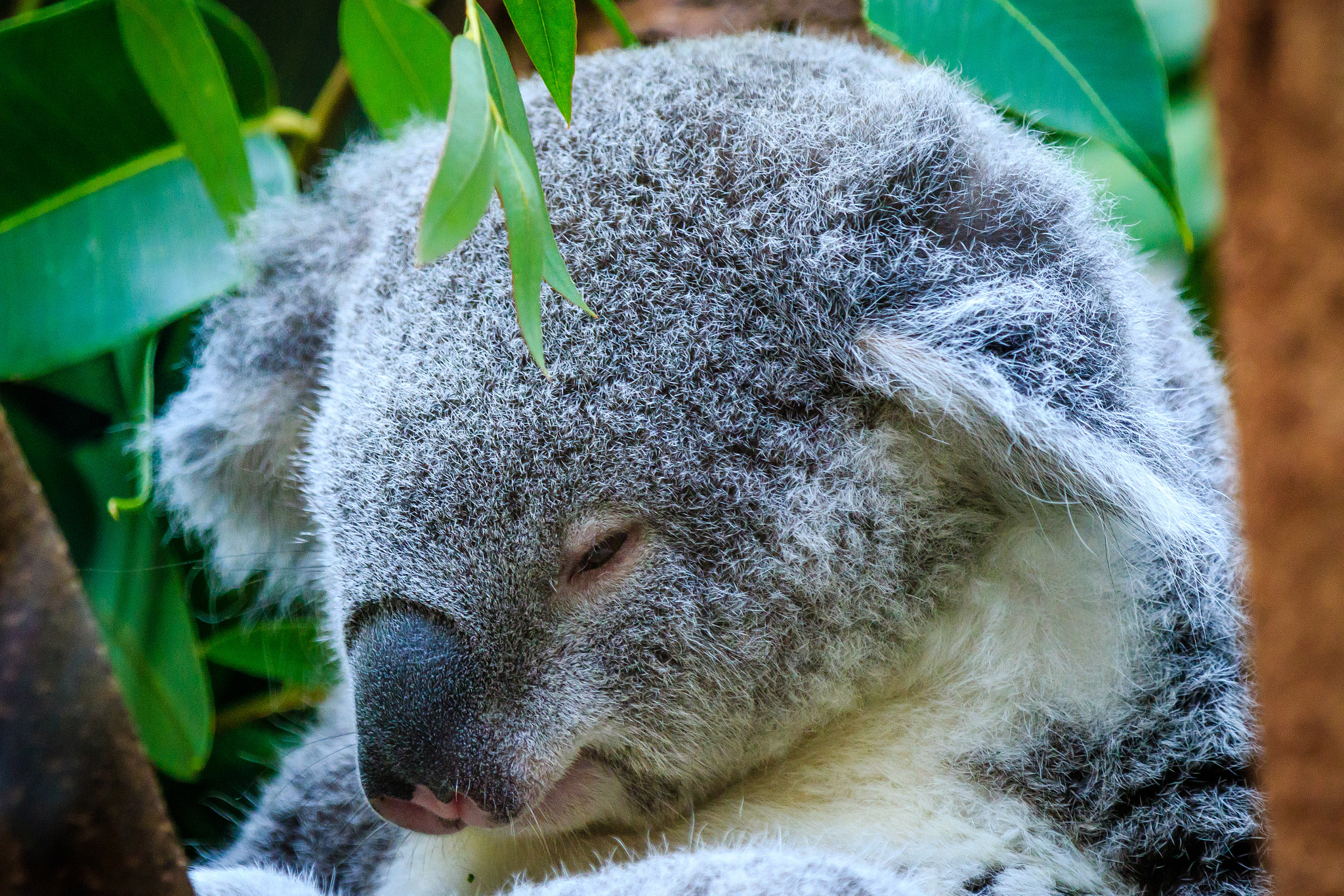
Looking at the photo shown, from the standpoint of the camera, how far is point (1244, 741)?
1434 mm

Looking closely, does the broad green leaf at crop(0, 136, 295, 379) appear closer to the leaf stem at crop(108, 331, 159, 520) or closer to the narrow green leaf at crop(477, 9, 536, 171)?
the leaf stem at crop(108, 331, 159, 520)

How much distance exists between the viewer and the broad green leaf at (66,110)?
204cm

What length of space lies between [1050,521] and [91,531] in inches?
79.8

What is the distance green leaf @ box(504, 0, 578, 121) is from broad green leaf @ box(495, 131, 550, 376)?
0.78 feet

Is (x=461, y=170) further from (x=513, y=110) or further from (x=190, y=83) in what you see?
(x=190, y=83)

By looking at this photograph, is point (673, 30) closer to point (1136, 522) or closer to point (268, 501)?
point (268, 501)

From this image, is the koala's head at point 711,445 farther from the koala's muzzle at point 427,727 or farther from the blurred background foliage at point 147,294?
the blurred background foliage at point 147,294

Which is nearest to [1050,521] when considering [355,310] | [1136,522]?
[1136,522]

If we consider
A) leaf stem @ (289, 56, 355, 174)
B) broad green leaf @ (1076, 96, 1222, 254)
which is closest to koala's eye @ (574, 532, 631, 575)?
broad green leaf @ (1076, 96, 1222, 254)

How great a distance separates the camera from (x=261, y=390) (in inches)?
74.5

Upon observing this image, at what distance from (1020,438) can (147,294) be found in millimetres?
1595

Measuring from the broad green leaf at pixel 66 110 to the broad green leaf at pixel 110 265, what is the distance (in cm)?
3

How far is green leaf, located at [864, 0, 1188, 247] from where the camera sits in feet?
5.05

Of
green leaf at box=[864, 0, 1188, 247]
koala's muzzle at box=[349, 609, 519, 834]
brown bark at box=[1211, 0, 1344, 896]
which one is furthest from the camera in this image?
green leaf at box=[864, 0, 1188, 247]
